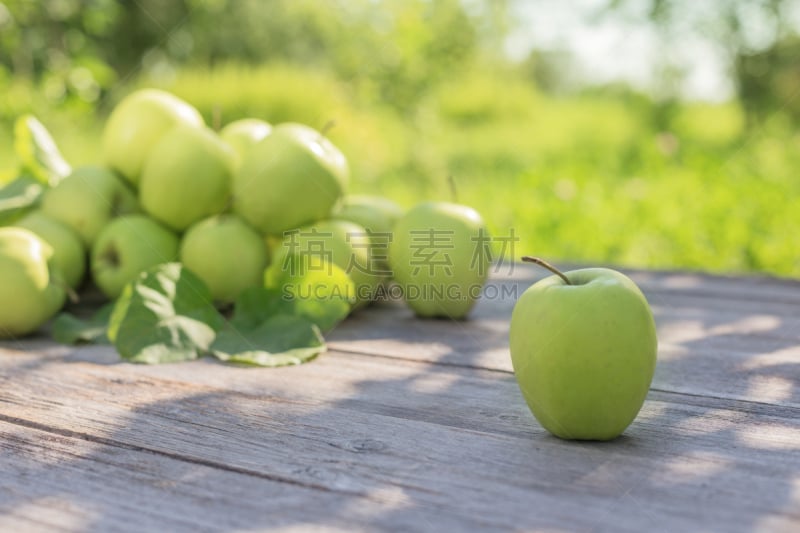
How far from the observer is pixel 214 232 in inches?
75.7

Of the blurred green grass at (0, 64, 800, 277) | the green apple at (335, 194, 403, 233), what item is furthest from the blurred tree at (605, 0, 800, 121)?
the green apple at (335, 194, 403, 233)

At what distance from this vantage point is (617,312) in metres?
1.12

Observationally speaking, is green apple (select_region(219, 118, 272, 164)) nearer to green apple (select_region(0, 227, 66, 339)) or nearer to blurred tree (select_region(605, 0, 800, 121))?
green apple (select_region(0, 227, 66, 339))

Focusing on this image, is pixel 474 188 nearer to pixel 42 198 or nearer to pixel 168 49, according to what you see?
pixel 42 198

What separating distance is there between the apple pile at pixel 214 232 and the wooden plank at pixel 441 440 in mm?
262

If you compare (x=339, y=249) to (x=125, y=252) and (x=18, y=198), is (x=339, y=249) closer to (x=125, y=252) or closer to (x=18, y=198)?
(x=125, y=252)

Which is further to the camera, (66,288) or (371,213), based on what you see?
(371,213)

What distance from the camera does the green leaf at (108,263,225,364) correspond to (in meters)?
1.56

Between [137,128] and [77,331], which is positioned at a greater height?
[137,128]

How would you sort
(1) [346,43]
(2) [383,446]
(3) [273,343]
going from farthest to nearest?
1. (1) [346,43]
2. (3) [273,343]
3. (2) [383,446]

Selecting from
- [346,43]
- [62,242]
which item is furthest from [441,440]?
[346,43]

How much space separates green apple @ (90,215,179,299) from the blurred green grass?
40cm

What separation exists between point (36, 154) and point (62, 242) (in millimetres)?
366

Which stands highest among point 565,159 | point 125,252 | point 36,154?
point 36,154
